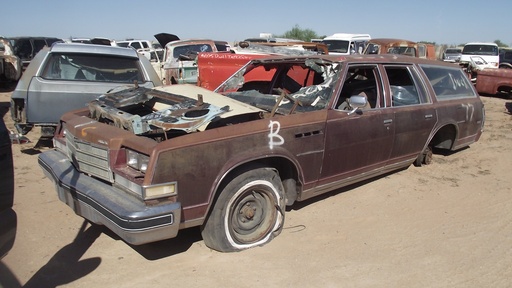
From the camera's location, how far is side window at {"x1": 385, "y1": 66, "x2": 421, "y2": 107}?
16.4 feet

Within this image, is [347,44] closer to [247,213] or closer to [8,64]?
[8,64]

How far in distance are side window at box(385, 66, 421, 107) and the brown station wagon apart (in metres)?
0.02

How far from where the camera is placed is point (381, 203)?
4.69m

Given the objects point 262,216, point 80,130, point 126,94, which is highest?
point 126,94

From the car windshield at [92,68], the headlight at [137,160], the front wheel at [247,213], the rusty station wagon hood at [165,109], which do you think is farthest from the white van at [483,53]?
the headlight at [137,160]

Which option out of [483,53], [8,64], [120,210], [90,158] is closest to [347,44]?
[483,53]

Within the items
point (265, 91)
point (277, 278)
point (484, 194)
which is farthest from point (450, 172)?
point (277, 278)

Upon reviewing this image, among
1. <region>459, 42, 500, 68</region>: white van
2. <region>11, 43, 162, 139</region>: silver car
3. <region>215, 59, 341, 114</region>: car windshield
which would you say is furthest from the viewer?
<region>459, 42, 500, 68</region>: white van

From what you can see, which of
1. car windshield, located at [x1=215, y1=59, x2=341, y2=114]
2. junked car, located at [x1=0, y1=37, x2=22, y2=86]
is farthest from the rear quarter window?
junked car, located at [x1=0, y1=37, x2=22, y2=86]

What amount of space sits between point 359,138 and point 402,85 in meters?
1.36

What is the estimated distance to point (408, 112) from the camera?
4.87 m

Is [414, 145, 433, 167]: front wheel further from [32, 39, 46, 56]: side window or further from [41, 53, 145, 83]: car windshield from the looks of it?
[32, 39, 46, 56]: side window

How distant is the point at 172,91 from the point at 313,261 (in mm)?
2300

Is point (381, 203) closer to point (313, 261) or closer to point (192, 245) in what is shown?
point (313, 261)
